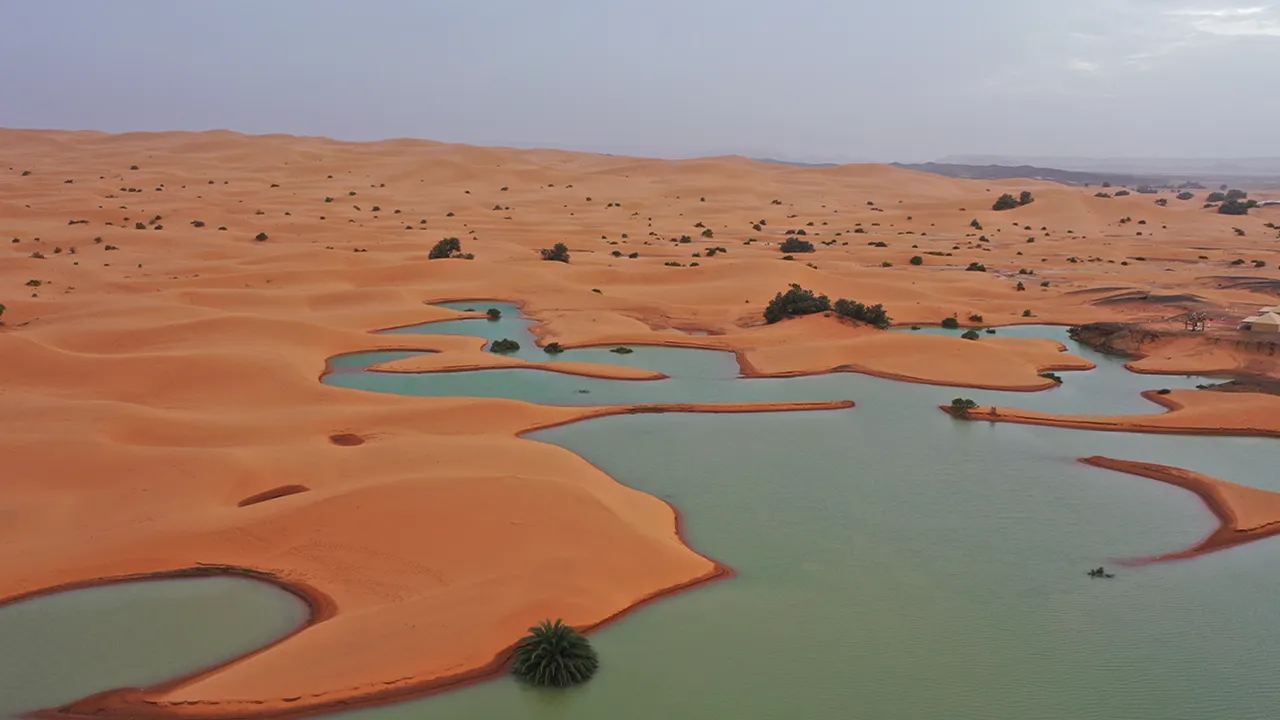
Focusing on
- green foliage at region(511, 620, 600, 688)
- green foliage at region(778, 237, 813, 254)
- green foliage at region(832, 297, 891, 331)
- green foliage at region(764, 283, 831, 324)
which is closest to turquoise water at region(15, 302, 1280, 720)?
green foliage at region(511, 620, 600, 688)

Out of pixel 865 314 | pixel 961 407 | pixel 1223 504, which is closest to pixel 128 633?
pixel 1223 504

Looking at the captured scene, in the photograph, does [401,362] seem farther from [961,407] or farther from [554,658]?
[554,658]

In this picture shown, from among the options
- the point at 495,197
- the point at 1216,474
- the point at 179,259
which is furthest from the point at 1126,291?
the point at 495,197

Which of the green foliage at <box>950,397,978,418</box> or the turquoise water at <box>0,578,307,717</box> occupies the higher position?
the green foliage at <box>950,397,978,418</box>

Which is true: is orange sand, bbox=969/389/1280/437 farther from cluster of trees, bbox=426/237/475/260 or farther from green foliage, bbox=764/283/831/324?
cluster of trees, bbox=426/237/475/260

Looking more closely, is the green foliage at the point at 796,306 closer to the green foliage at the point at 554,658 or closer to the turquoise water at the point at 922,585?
the turquoise water at the point at 922,585

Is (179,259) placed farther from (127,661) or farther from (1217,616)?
(1217,616)
